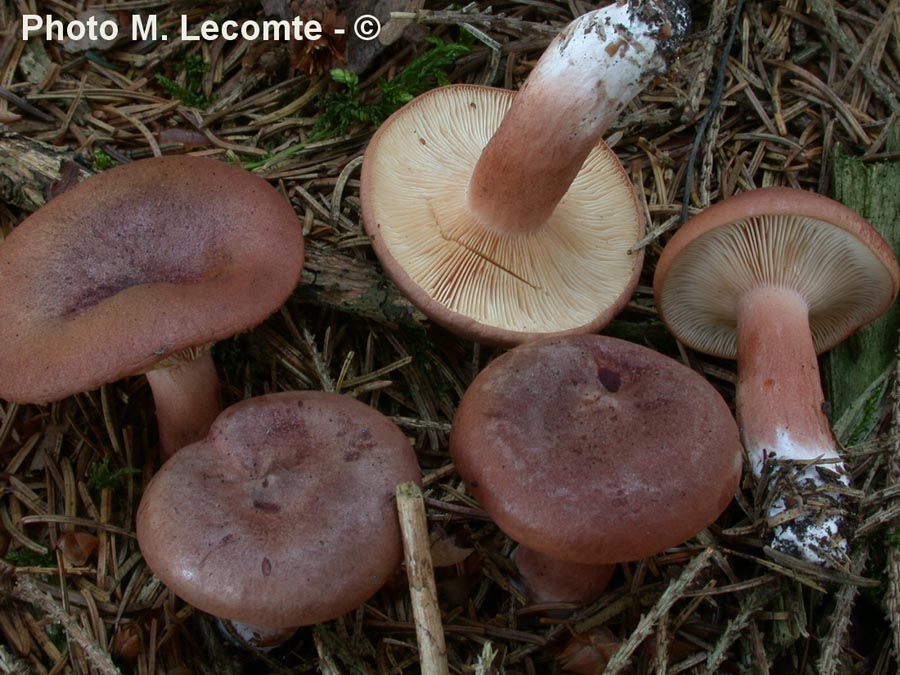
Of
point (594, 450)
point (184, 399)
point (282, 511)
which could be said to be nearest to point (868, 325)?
point (594, 450)

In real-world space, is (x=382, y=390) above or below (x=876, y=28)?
below

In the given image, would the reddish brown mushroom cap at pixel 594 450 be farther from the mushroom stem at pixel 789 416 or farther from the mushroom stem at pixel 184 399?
the mushroom stem at pixel 184 399

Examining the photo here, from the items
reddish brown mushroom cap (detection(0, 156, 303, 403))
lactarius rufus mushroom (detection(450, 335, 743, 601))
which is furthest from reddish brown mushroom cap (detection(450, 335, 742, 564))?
reddish brown mushroom cap (detection(0, 156, 303, 403))

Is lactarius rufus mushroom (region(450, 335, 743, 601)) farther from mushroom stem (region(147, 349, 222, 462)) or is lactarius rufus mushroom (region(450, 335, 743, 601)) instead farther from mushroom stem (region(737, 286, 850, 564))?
mushroom stem (region(147, 349, 222, 462))

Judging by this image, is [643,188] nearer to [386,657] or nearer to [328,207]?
[328,207]

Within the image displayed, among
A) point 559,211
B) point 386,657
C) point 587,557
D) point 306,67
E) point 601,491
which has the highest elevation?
point 306,67

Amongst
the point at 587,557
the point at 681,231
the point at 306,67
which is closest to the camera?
the point at 587,557

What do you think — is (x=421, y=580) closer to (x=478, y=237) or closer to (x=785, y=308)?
(x=478, y=237)

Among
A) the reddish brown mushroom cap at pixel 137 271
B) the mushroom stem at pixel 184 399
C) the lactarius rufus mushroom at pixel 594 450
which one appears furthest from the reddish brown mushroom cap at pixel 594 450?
the mushroom stem at pixel 184 399

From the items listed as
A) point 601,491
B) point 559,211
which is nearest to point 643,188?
point 559,211
